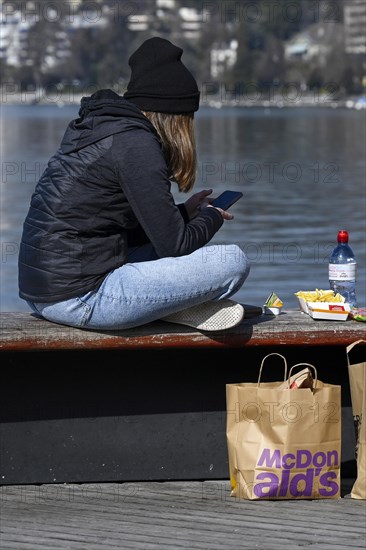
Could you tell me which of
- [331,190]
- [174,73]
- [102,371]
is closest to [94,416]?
[102,371]

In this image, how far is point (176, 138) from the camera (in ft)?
12.6

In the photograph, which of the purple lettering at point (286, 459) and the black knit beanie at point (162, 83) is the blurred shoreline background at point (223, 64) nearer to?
the black knit beanie at point (162, 83)

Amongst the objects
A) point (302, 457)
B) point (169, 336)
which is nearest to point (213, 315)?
point (169, 336)

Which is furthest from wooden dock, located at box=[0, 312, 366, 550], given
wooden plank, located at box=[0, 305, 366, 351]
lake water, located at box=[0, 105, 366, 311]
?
lake water, located at box=[0, 105, 366, 311]

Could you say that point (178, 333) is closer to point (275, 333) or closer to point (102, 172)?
point (275, 333)

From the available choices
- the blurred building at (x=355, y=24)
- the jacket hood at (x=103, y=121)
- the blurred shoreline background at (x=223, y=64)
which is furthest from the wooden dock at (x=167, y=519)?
the blurred building at (x=355, y=24)

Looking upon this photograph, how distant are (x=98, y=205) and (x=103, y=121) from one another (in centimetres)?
25

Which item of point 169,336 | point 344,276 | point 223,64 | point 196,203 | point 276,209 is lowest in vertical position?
point 223,64

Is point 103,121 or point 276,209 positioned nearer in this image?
point 103,121

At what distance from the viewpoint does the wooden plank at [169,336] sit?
152 inches

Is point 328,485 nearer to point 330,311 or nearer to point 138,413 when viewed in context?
point 330,311

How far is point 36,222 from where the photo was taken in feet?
12.5

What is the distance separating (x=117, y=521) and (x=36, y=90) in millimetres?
154747

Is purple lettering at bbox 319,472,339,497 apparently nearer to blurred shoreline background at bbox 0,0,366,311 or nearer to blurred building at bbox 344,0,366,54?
blurred shoreline background at bbox 0,0,366,311
